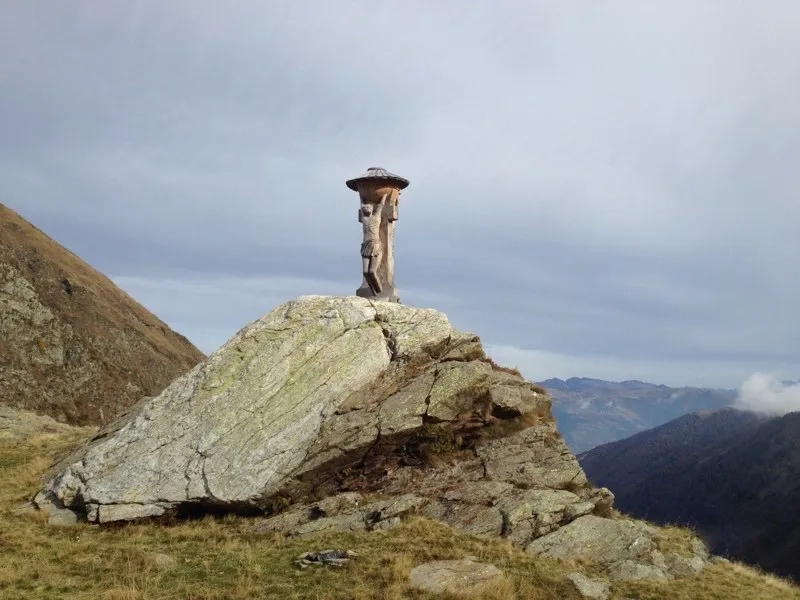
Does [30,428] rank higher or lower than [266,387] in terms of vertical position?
lower

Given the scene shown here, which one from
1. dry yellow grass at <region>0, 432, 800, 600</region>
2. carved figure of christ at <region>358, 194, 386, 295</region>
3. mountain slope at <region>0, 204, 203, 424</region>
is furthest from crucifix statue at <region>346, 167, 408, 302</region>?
mountain slope at <region>0, 204, 203, 424</region>

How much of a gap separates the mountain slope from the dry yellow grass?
53.8 m

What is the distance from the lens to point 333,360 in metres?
25.0

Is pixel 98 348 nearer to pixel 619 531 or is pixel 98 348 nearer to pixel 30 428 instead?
pixel 30 428

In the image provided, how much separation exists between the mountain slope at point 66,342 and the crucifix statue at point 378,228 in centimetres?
5167

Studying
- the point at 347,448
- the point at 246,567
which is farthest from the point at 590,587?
the point at 347,448

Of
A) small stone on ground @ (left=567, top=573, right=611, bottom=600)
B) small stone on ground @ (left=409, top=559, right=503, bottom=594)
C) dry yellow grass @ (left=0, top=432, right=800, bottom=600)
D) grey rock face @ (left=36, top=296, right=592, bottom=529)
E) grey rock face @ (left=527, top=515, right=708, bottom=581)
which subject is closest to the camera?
dry yellow grass @ (left=0, top=432, right=800, bottom=600)

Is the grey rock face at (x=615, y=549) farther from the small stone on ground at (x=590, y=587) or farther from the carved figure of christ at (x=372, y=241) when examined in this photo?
the carved figure of christ at (x=372, y=241)

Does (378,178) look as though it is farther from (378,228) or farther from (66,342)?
(66,342)

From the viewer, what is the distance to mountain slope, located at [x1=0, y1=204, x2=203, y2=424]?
6894 cm

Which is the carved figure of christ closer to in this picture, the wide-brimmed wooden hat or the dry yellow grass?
the wide-brimmed wooden hat

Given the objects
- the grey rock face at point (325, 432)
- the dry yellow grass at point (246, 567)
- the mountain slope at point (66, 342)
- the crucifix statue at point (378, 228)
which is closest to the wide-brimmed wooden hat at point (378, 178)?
the crucifix statue at point (378, 228)

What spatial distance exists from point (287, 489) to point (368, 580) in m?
6.87

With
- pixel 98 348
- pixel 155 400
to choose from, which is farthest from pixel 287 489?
pixel 98 348
